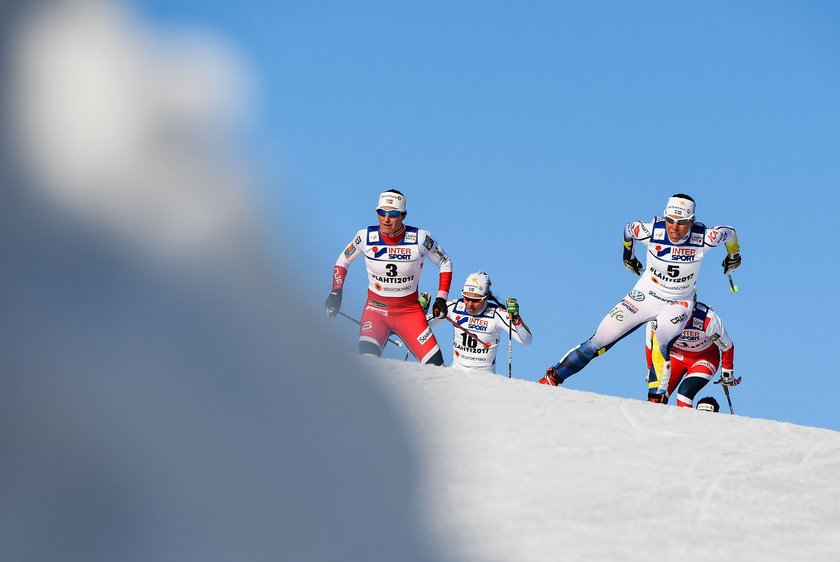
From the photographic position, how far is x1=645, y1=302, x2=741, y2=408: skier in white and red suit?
43.0 ft

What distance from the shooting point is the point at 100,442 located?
4680mm

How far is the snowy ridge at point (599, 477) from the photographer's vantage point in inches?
199

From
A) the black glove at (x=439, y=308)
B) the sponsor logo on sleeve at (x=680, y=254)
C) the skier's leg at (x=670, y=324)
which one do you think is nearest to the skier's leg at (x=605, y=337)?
the skier's leg at (x=670, y=324)

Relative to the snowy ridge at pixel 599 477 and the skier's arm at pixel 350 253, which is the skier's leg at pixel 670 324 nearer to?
the skier's arm at pixel 350 253

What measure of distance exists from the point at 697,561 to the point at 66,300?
9.79ft

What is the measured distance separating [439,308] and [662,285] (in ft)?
8.21

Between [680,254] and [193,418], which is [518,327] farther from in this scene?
[193,418]

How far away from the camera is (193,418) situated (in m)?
5.09

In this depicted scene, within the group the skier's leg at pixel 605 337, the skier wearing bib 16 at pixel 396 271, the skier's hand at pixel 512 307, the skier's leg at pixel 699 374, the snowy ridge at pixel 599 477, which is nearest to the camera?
the snowy ridge at pixel 599 477

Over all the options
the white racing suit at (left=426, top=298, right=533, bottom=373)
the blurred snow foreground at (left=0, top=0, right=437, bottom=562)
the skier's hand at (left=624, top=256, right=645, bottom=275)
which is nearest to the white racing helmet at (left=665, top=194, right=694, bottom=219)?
the skier's hand at (left=624, top=256, right=645, bottom=275)

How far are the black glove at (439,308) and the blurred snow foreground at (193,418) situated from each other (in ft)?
20.5

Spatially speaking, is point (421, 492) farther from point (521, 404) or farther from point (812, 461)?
point (812, 461)

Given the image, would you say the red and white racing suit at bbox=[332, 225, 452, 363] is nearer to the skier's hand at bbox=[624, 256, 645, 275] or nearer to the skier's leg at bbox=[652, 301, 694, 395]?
the skier's hand at bbox=[624, 256, 645, 275]

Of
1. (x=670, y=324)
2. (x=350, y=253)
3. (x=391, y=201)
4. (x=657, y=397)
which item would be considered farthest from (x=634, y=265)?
(x=350, y=253)
